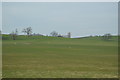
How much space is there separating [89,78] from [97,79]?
347 millimetres

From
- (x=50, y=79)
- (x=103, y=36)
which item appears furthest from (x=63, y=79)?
(x=103, y=36)

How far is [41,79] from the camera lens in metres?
8.19

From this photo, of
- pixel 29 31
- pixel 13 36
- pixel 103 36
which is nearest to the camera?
pixel 13 36

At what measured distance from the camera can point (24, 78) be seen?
8.34 m

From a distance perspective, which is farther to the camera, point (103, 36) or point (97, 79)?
point (103, 36)

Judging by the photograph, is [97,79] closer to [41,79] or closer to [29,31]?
[41,79]

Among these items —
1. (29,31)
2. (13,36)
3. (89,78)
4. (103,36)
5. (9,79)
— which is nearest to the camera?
(9,79)

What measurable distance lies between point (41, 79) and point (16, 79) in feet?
3.31

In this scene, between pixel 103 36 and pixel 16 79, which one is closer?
pixel 16 79

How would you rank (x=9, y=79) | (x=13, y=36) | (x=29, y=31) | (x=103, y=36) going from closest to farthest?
(x=9, y=79), (x=13, y=36), (x=103, y=36), (x=29, y=31)

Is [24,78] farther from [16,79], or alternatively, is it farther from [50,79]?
[50,79]

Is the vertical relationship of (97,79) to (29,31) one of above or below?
below

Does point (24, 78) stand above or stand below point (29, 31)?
below

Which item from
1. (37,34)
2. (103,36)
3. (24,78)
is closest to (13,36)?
(37,34)
